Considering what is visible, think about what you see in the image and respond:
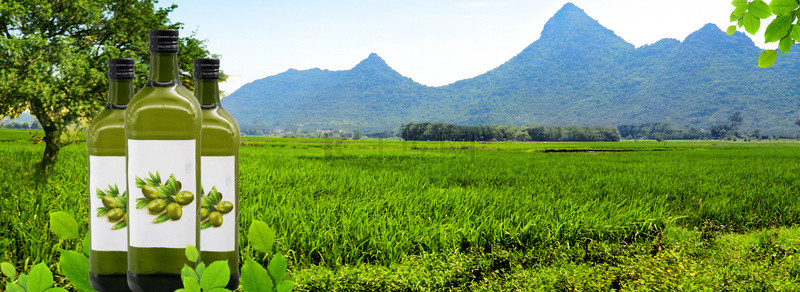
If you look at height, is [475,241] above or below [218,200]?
below

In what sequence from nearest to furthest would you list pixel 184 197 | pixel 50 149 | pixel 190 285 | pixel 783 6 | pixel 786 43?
pixel 190 285, pixel 184 197, pixel 783 6, pixel 786 43, pixel 50 149

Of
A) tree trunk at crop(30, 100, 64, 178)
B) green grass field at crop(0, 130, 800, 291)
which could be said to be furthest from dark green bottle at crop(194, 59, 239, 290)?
tree trunk at crop(30, 100, 64, 178)

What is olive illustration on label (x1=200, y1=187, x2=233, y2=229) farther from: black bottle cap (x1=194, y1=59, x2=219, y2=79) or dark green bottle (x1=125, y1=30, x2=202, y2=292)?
black bottle cap (x1=194, y1=59, x2=219, y2=79)

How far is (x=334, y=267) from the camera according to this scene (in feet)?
15.5

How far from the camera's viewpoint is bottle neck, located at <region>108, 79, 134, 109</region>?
127 cm

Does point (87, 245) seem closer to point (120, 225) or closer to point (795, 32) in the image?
point (120, 225)

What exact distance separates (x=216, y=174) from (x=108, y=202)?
28 cm

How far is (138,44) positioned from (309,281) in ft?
23.1

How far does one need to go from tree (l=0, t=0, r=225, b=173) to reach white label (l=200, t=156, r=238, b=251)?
20.8ft

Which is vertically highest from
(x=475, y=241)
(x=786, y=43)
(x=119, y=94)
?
(x=786, y=43)

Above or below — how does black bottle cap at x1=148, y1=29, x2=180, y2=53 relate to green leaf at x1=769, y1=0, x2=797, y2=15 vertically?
below

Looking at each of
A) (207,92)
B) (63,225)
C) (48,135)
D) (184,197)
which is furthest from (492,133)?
(63,225)

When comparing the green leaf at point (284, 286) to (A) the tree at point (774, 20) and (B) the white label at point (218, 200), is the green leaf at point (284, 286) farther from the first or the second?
(A) the tree at point (774, 20)

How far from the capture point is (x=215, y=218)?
118 centimetres
